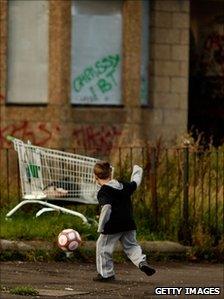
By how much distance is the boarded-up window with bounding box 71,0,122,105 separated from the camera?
18.1 metres

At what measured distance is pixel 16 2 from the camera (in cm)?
1791

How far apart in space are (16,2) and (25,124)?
6.84ft

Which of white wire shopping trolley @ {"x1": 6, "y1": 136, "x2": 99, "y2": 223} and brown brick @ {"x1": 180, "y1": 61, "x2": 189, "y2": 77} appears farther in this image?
brown brick @ {"x1": 180, "y1": 61, "x2": 189, "y2": 77}

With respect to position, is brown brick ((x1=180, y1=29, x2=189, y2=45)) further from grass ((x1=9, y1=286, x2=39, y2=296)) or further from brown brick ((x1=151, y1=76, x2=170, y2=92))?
grass ((x1=9, y1=286, x2=39, y2=296))

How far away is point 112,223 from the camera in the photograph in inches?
418

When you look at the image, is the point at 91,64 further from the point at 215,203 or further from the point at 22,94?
the point at 215,203

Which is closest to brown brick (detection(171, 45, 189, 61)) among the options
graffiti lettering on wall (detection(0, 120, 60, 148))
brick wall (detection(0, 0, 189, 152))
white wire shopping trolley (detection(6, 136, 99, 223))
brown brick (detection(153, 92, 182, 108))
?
brick wall (detection(0, 0, 189, 152))

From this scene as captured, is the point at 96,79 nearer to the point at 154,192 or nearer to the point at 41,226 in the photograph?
the point at 154,192


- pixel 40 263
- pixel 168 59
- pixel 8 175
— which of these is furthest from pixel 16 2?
pixel 40 263

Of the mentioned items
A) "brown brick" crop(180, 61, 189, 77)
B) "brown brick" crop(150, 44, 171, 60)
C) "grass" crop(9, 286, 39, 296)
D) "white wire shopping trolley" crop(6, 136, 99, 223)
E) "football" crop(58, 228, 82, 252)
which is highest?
"brown brick" crop(150, 44, 171, 60)

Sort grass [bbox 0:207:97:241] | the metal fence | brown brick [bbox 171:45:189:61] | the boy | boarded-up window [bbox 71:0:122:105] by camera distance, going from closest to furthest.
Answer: the boy, grass [bbox 0:207:97:241], the metal fence, boarded-up window [bbox 71:0:122:105], brown brick [bbox 171:45:189:61]

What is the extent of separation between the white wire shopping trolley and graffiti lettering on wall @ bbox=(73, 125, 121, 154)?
4550mm

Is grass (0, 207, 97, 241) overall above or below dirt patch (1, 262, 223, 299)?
above

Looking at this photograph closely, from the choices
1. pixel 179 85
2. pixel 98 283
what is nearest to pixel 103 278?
pixel 98 283
